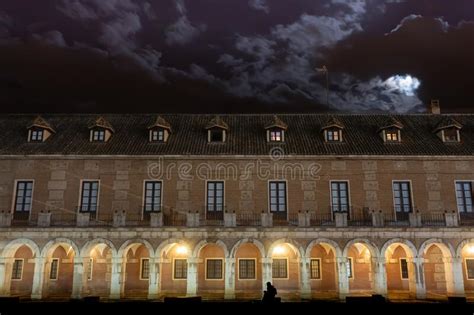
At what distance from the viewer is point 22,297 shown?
27.5 m

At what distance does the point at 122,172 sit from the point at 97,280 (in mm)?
7986

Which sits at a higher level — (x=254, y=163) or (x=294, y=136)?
(x=294, y=136)

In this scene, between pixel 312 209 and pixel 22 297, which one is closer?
pixel 22 297

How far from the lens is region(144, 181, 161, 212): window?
3097 centimetres

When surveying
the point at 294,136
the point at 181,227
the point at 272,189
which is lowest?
the point at 181,227

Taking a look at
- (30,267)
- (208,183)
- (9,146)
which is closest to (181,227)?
(208,183)

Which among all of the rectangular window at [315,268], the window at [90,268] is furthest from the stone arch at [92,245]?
the rectangular window at [315,268]

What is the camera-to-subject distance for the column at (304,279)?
26.8 m

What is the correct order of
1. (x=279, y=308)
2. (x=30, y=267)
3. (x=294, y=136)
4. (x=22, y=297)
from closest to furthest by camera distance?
(x=279, y=308) < (x=22, y=297) < (x=30, y=267) < (x=294, y=136)

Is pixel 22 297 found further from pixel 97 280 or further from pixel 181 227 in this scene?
pixel 181 227

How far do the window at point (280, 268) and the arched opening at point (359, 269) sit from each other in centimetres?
451

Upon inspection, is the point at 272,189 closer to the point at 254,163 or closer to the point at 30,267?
the point at 254,163

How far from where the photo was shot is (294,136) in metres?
34.5

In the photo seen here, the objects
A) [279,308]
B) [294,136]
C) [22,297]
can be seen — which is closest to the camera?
[279,308]
